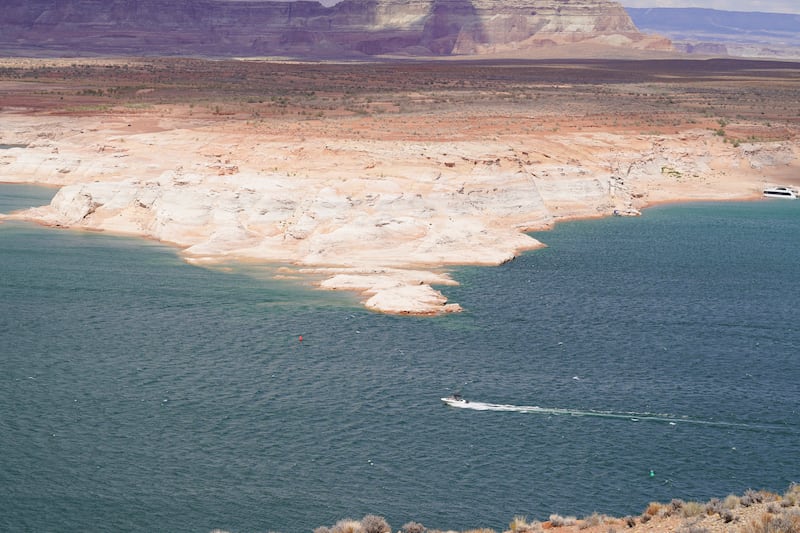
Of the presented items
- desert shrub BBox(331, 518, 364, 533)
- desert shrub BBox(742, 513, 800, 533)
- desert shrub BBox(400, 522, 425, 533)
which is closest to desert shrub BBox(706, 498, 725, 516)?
desert shrub BBox(742, 513, 800, 533)

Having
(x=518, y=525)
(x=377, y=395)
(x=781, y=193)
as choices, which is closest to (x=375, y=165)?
(x=377, y=395)

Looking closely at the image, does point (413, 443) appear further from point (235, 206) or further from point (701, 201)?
point (701, 201)

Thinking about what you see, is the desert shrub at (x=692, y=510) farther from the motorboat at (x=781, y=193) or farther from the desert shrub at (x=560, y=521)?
the motorboat at (x=781, y=193)

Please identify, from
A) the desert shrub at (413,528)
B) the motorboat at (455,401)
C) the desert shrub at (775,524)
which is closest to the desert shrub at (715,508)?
the desert shrub at (775,524)

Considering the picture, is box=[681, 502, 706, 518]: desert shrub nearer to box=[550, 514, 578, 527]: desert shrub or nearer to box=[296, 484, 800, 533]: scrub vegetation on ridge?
box=[296, 484, 800, 533]: scrub vegetation on ridge

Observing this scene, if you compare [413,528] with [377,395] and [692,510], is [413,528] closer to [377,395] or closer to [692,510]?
[692,510]
